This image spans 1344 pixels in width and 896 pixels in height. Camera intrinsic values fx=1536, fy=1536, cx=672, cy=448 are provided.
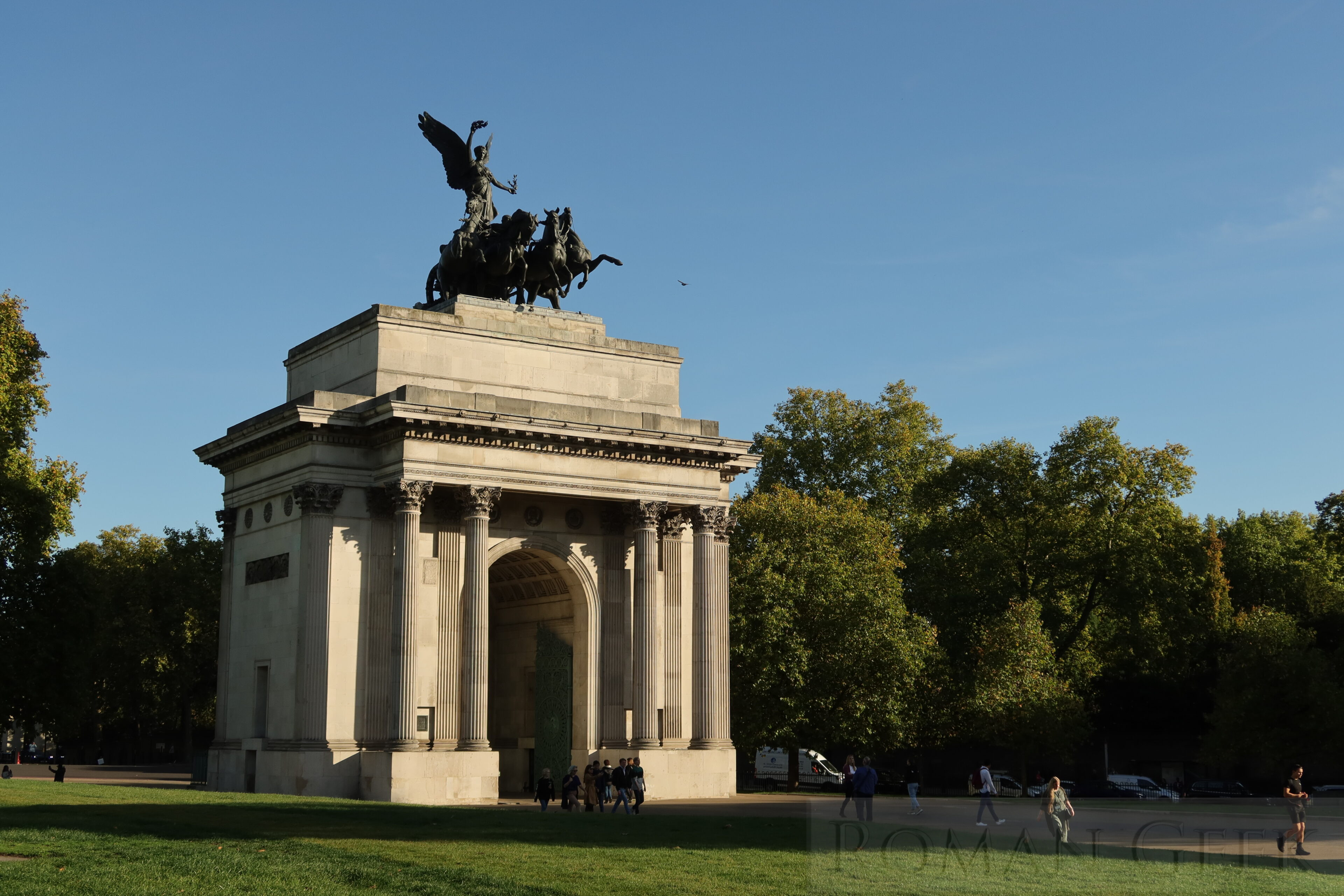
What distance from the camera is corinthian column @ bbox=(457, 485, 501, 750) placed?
44.9 meters

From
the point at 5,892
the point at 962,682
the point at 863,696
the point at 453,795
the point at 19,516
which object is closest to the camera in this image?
the point at 5,892

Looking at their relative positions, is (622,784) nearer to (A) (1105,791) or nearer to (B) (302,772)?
(B) (302,772)

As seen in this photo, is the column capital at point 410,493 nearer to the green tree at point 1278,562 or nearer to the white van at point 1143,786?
the white van at point 1143,786

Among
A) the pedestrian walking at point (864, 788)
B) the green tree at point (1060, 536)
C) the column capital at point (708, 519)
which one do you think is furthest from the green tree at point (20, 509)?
the green tree at point (1060, 536)

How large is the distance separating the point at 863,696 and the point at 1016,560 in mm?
18657

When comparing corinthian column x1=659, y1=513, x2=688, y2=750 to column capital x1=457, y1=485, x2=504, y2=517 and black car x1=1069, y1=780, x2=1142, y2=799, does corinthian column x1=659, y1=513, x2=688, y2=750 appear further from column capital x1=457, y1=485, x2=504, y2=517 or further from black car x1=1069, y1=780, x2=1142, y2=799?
black car x1=1069, y1=780, x2=1142, y2=799

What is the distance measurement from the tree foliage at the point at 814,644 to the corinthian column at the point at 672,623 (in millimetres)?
8707

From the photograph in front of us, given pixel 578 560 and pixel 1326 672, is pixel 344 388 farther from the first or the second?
pixel 1326 672

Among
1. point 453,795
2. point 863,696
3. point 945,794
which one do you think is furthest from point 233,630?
point 945,794

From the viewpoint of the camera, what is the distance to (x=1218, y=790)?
228ft

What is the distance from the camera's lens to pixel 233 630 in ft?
159

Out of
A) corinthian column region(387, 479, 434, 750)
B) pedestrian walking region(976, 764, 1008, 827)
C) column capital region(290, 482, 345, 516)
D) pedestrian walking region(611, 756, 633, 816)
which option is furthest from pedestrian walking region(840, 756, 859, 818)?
column capital region(290, 482, 345, 516)

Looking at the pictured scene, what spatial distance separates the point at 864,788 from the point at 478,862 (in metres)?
14.9

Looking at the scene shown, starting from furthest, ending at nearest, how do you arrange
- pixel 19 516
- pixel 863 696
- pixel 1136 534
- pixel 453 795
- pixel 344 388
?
1. pixel 1136 534
2. pixel 863 696
3. pixel 19 516
4. pixel 344 388
5. pixel 453 795
